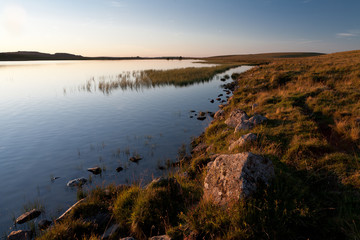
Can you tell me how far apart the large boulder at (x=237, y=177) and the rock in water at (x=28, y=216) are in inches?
267

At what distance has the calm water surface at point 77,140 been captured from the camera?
8977mm

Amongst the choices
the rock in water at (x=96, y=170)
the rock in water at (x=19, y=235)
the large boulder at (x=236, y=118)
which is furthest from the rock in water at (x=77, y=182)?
the large boulder at (x=236, y=118)

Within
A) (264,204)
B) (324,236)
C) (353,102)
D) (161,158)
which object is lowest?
(161,158)

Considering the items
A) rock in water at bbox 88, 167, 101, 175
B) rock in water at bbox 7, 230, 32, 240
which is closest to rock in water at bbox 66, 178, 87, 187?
rock in water at bbox 88, 167, 101, 175

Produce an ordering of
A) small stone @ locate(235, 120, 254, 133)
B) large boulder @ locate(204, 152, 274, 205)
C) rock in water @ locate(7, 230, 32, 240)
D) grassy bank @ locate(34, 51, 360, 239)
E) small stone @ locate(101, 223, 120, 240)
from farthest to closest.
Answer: small stone @ locate(235, 120, 254, 133) < rock in water @ locate(7, 230, 32, 240) < small stone @ locate(101, 223, 120, 240) < large boulder @ locate(204, 152, 274, 205) < grassy bank @ locate(34, 51, 360, 239)

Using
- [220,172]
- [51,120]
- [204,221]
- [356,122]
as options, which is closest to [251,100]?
[356,122]

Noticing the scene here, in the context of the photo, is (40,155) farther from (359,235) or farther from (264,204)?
(359,235)

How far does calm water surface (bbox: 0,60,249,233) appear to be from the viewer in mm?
8977

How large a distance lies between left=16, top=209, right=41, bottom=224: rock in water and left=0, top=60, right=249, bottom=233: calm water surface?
0.27 m

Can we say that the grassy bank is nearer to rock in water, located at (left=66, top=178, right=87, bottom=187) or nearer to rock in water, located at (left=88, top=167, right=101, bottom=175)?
rock in water, located at (left=66, top=178, right=87, bottom=187)

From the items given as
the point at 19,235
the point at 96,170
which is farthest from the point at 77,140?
the point at 19,235

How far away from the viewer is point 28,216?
6969mm

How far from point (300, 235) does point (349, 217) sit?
1384 millimetres

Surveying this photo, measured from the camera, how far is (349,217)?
444cm
